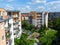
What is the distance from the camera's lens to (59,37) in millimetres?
4676

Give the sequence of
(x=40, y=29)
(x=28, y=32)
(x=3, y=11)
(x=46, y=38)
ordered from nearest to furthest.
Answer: (x=3, y=11), (x=46, y=38), (x=28, y=32), (x=40, y=29)

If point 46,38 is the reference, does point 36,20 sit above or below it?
above

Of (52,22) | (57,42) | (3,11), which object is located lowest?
(57,42)

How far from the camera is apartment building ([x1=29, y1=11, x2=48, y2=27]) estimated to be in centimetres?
618

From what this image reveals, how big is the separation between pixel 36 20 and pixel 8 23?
3.12 metres

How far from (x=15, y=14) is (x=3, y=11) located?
3.83ft

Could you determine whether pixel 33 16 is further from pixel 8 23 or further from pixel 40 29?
pixel 8 23

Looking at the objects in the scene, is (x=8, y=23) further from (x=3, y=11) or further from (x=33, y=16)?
(x=33, y=16)

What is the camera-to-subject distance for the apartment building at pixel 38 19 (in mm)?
6181

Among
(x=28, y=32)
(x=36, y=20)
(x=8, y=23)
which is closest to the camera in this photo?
(x=8, y=23)

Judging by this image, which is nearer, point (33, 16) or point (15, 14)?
point (15, 14)

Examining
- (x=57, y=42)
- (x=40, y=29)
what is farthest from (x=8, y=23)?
(x=40, y=29)

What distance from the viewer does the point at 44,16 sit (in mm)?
6578

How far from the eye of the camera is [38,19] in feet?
21.5
